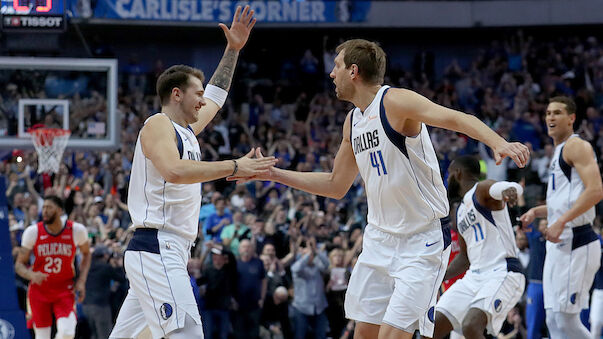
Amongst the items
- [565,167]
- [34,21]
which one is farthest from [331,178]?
[34,21]

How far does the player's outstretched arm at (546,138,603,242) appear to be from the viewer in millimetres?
8055

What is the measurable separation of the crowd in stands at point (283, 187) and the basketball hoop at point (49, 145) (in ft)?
2.16

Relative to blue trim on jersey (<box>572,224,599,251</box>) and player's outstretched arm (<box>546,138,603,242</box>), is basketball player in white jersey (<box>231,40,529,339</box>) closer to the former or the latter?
player's outstretched arm (<box>546,138,603,242</box>)

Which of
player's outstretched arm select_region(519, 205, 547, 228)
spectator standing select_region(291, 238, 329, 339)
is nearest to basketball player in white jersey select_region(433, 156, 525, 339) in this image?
player's outstretched arm select_region(519, 205, 547, 228)

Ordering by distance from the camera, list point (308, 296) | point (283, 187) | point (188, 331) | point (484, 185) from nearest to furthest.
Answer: point (188, 331) < point (484, 185) < point (308, 296) < point (283, 187)

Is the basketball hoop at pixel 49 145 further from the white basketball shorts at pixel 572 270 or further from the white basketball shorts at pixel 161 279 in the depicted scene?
the white basketball shorts at pixel 572 270

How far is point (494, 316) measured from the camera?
303 inches

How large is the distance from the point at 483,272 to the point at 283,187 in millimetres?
10108

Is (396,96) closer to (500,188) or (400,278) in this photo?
(400,278)

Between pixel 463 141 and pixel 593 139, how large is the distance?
3.12 m

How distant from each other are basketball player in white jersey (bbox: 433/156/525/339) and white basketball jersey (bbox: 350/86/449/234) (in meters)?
2.00

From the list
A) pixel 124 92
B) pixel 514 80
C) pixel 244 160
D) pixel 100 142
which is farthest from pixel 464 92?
pixel 244 160

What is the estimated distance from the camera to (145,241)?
229 inches

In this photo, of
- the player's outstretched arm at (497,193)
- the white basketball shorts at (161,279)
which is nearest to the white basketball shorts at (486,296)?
the player's outstretched arm at (497,193)
